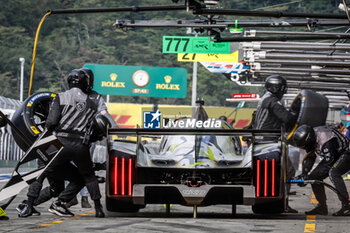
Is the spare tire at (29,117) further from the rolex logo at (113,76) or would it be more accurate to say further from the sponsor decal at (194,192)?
the rolex logo at (113,76)

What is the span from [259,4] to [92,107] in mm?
90779

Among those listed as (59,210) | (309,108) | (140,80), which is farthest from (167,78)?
(59,210)

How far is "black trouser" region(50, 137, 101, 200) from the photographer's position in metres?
10.7

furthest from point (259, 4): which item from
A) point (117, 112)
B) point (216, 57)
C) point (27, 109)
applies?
point (27, 109)

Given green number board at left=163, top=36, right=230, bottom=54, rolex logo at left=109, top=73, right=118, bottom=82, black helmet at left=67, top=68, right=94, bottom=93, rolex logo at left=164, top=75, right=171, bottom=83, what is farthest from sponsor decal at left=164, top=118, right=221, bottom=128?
rolex logo at left=164, top=75, right=171, bottom=83

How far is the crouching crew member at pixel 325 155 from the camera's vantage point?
1205 centimetres

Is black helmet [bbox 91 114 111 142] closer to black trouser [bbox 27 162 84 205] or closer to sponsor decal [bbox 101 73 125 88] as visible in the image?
A: black trouser [bbox 27 162 84 205]

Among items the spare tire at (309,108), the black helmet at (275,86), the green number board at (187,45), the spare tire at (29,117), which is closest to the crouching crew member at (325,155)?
the spare tire at (309,108)

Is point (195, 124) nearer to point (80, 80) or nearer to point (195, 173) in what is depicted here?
point (195, 173)

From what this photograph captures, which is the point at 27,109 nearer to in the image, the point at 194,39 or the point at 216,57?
the point at 194,39

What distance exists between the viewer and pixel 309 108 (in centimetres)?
1342

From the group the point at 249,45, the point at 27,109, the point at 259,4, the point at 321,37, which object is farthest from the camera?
the point at 259,4

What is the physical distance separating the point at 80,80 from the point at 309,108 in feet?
13.5

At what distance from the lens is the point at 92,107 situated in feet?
35.9
